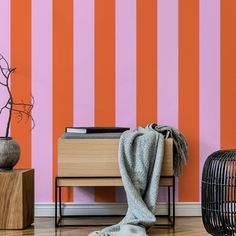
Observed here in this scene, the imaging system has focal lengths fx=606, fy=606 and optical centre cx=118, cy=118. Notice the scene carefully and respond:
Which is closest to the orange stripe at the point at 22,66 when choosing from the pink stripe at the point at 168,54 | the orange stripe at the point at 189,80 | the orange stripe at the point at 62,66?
the orange stripe at the point at 62,66

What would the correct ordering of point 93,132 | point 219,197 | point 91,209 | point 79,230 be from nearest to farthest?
point 219,197 < point 79,230 < point 93,132 < point 91,209

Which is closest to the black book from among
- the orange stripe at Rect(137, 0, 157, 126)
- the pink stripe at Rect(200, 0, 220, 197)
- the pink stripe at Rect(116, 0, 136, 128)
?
the pink stripe at Rect(116, 0, 136, 128)

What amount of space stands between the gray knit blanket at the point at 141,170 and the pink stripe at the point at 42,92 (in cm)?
64

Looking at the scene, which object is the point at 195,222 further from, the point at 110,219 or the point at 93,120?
the point at 93,120

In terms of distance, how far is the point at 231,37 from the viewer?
12.4ft

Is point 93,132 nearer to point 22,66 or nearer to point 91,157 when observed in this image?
point 91,157

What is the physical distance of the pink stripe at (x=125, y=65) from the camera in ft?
12.3

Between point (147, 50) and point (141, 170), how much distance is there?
0.86 metres

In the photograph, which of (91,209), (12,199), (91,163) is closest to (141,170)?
(91,163)

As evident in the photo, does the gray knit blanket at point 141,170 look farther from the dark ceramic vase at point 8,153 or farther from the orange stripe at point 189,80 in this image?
the dark ceramic vase at point 8,153

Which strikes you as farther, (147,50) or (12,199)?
(147,50)

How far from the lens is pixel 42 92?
3760mm

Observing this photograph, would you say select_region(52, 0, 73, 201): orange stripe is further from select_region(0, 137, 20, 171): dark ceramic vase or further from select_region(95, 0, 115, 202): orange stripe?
select_region(0, 137, 20, 171): dark ceramic vase

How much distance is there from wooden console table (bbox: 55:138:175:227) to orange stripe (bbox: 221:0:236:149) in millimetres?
561
